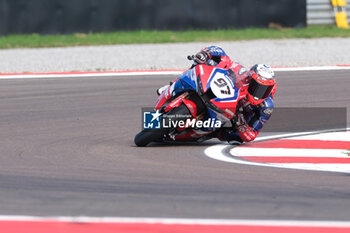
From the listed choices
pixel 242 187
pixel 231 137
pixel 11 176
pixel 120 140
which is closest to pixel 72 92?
pixel 120 140

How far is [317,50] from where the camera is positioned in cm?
1822

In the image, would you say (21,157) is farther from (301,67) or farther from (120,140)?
(301,67)

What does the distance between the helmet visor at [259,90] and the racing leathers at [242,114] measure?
72mm

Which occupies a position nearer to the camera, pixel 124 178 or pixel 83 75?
pixel 124 178

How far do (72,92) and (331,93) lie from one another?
4.44m

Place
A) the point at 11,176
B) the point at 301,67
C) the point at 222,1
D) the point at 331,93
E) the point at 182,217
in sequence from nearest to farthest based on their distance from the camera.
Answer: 1. the point at 182,217
2. the point at 11,176
3. the point at 331,93
4. the point at 301,67
5. the point at 222,1

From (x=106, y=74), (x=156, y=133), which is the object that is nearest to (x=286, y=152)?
(x=156, y=133)

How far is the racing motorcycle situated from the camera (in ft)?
28.9

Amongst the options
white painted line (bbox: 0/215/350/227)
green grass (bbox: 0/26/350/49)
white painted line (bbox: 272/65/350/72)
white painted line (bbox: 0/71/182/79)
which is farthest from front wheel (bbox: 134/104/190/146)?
green grass (bbox: 0/26/350/49)

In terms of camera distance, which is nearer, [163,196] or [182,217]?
[182,217]
